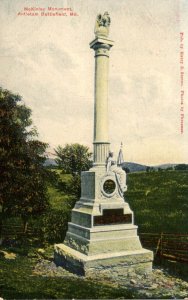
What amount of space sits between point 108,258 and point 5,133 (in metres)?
5.47

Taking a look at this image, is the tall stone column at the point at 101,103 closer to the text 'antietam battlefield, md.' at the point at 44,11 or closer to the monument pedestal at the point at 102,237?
the monument pedestal at the point at 102,237

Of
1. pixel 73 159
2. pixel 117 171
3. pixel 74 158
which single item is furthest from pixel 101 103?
pixel 73 159

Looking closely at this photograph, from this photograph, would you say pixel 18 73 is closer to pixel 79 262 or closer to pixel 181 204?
pixel 79 262

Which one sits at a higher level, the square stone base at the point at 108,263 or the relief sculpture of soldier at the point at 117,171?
the relief sculpture of soldier at the point at 117,171

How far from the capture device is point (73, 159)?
1728cm

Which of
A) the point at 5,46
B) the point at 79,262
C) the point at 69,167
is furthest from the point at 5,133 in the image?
the point at 69,167

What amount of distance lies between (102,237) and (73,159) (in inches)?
295

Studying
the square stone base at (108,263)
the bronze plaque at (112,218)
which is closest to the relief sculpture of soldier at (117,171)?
the bronze plaque at (112,218)

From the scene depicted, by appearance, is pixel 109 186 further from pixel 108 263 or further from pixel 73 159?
pixel 73 159

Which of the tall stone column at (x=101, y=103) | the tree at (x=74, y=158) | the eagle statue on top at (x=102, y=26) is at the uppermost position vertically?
the eagle statue on top at (x=102, y=26)

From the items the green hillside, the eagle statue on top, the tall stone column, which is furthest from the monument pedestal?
the eagle statue on top

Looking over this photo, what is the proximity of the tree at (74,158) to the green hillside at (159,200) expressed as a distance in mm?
4098

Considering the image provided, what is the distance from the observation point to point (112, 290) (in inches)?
322

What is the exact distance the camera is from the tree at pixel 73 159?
51.9 ft
